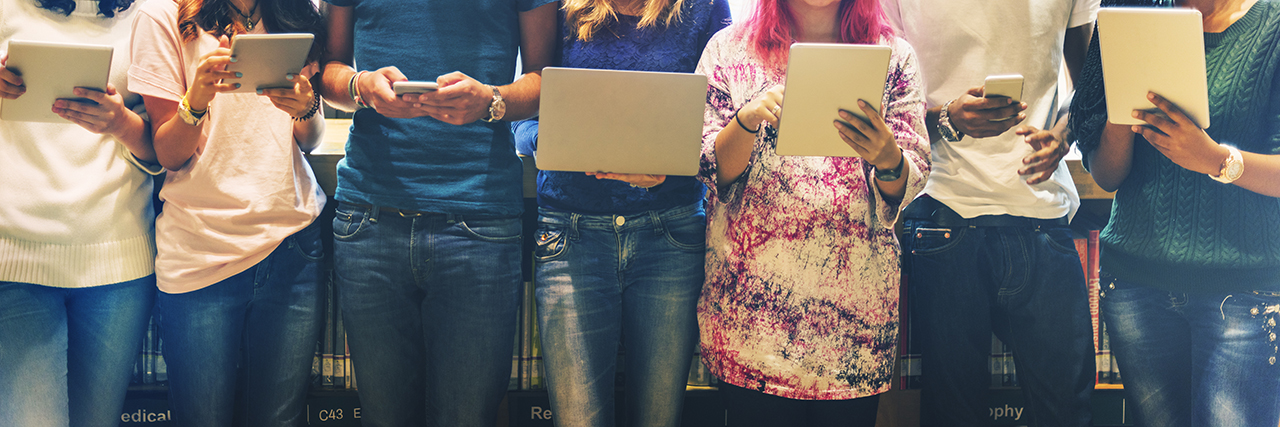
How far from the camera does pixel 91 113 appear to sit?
132 cm

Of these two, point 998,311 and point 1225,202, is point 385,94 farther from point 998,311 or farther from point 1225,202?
point 1225,202

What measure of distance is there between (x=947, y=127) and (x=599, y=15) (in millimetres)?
743

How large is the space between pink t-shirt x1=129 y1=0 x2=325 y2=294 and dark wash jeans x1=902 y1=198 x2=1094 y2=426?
134 cm

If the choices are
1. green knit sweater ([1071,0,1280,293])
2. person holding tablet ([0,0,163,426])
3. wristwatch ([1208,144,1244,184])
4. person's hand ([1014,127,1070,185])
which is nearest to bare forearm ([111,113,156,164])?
person holding tablet ([0,0,163,426])

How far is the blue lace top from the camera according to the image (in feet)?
4.70

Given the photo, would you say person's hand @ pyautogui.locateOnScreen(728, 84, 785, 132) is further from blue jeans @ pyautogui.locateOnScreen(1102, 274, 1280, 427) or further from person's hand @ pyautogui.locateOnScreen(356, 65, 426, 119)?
blue jeans @ pyautogui.locateOnScreen(1102, 274, 1280, 427)

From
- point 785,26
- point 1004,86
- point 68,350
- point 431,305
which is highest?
point 785,26

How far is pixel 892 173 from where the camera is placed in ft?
4.13

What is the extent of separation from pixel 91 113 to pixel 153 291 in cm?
39

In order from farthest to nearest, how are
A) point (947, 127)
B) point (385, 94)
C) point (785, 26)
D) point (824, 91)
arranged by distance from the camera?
point (947, 127) < point (785, 26) < point (385, 94) < point (824, 91)

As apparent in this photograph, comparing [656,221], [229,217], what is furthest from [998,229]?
[229,217]

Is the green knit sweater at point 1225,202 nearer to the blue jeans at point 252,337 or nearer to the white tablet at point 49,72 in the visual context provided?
the blue jeans at point 252,337

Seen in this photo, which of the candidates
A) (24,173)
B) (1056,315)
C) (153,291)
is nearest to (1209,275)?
(1056,315)

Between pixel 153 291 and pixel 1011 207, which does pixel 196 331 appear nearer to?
pixel 153 291
